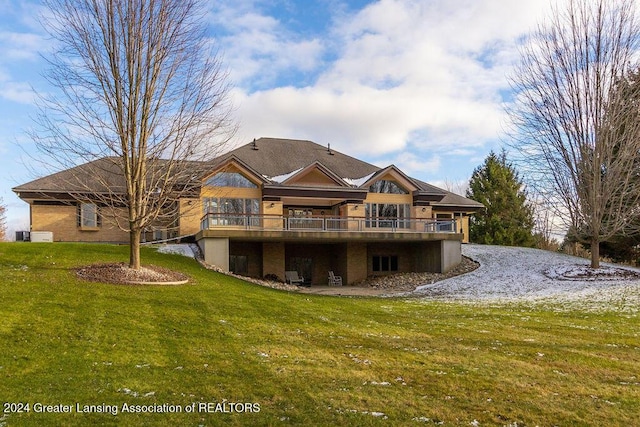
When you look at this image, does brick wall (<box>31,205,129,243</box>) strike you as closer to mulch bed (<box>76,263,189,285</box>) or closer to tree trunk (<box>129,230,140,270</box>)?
mulch bed (<box>76,263,189,285</box>)

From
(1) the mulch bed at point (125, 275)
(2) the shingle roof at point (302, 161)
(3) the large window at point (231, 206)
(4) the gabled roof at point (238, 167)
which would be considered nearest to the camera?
(1) the mulch bed at point (125, 275)

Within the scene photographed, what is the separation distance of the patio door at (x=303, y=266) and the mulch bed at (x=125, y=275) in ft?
41.2

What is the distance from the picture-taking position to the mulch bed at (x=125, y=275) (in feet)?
47.0

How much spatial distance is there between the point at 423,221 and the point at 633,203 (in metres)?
10.2

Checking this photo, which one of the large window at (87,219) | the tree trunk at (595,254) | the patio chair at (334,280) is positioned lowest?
the patio chair at (334,280)

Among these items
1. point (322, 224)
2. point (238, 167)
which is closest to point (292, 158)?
point (238, 167)

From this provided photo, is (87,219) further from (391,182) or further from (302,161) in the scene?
(391,182)

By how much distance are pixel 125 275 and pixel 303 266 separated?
14786 mm

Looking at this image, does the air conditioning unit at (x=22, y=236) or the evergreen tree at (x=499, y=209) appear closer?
the air conditioning unit at (x=22, y=236)

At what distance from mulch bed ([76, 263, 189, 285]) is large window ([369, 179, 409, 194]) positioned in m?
16.9

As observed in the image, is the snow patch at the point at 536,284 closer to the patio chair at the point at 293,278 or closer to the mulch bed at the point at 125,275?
the patio chair at the point at 293,278

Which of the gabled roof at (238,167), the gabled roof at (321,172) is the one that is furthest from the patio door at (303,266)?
the gabled roof at (238,167)

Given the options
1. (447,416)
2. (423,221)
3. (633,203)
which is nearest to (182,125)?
(447,416)

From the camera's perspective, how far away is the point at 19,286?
40.8ft
